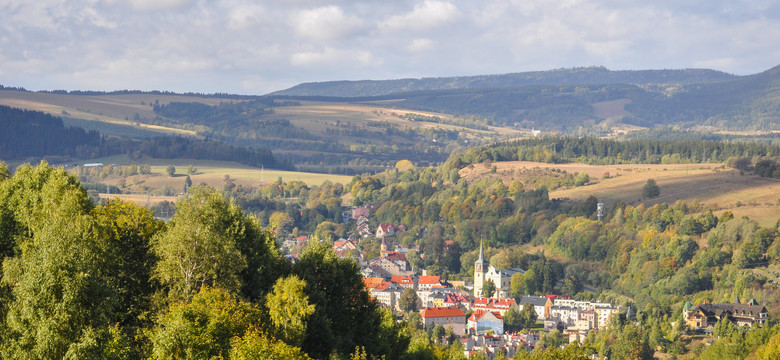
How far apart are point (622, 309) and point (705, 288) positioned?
839 inches

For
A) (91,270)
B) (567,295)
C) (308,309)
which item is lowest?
(567,295)

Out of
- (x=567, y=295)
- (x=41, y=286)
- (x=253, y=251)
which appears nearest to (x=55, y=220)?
(x=41, y=286)

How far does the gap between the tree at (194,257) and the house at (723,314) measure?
85.7 m

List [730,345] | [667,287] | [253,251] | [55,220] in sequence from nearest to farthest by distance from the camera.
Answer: [55,220] < [253,251] < [730,345] < [667,287]

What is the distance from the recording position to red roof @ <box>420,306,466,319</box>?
12862cm

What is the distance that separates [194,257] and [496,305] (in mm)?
102270

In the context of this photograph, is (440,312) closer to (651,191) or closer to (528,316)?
(528,316)

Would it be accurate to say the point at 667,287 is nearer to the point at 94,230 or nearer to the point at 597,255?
the point at 597,255

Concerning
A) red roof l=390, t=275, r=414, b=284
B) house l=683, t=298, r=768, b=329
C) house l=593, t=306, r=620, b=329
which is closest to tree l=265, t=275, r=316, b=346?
house l=683, t=298, r=768, b=329

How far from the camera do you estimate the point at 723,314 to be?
401 ft

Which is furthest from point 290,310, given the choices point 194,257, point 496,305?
point 496,305

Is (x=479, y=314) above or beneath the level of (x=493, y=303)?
above

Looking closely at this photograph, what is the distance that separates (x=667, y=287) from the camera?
477ft

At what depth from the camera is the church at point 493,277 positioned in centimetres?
15450
